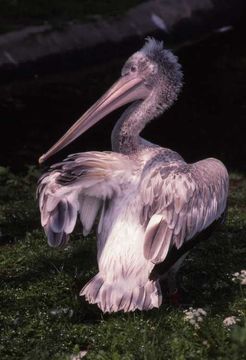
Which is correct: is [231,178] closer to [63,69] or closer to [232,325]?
[232,325]

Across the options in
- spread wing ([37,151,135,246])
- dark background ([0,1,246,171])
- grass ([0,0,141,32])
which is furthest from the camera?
grass ([0,0,141,32])

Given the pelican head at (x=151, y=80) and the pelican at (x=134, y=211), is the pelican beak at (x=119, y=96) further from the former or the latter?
the pelican at (x=134, y=211)

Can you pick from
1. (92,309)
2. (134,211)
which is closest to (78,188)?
(134,211)

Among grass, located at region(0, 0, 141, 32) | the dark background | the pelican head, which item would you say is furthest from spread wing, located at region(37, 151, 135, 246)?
grass, located at region(0, 0, 141, 32)

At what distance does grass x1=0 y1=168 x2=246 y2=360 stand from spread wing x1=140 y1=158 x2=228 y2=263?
48 cm

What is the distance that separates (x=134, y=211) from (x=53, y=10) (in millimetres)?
13304

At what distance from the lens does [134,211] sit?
484 centimetres

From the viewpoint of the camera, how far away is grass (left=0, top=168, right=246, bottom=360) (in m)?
4.39

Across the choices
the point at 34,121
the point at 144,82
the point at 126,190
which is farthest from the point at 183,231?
the point at 34,121

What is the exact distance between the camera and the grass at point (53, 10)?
16.5 meters

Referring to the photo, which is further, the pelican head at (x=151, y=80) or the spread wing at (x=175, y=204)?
the pelican head at (x=151, y=80)

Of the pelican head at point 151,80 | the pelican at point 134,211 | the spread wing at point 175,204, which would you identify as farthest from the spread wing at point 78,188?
the pelican head at point 151,80

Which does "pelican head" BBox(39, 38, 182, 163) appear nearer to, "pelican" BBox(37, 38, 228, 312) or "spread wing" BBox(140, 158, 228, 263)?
"pelican" BBox(37, 38, 228, 312)

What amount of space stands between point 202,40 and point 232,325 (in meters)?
14.8
